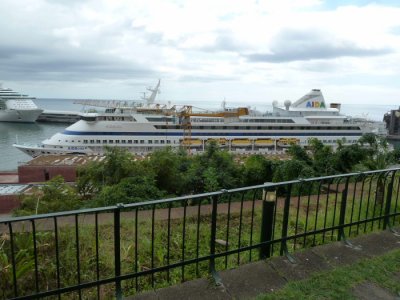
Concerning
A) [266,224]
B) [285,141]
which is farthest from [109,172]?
[285,141]

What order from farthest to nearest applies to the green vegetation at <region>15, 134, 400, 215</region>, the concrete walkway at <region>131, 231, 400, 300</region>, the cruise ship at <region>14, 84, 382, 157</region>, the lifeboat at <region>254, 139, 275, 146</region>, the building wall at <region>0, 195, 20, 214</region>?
the lifeboat at <region>254, 139, 275, 146</region>
the cruise ship at <region>14, 84, 382, 157</region>
the building wall at <region>0, 195, 20, 214</region>
the green vegetation at <region>15, 134, 400, 215</region>
the concrete walkway at <region>131, 231, 400, 300</region>

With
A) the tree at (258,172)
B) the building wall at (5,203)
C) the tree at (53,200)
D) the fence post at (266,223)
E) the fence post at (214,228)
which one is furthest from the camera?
the tree at (258,172)

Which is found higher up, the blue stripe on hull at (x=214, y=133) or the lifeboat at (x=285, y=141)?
the blue stripe on hull at (x=214, y=133)

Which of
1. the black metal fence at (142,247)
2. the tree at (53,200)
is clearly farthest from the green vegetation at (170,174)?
the black metal fence at (142,247)

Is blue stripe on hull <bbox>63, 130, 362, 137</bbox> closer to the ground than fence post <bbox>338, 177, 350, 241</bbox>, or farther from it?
closer to the ground

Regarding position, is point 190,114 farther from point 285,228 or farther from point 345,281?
point 345,281

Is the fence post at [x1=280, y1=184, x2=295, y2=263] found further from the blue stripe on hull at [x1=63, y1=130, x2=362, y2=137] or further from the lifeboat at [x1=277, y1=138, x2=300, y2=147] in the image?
the lifeboat at [x1=277, y1=138, x2=300, y2=147]

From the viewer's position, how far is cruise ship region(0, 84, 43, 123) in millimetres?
70125

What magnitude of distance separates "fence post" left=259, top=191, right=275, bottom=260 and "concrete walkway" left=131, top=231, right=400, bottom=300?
0.38 feet

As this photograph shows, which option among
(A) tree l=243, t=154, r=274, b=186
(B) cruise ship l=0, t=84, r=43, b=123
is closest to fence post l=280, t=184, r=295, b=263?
(A) tree l=243, t=154, r=274, b=186

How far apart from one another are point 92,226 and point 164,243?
1.35 meters

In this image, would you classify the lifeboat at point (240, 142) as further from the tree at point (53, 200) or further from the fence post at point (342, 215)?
the fence post at point (342, 215)

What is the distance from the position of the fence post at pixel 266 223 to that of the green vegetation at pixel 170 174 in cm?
580

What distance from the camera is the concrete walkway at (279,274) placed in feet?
8.53
